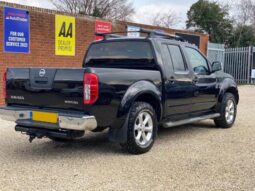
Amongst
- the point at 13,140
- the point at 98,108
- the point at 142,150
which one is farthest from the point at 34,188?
the point at 13,140

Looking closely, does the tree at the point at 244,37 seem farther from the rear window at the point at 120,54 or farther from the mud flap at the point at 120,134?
the mud flap at the point at 120,134

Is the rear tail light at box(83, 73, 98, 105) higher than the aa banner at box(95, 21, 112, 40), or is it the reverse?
the aa banner at box(95, 21, 112, 40)

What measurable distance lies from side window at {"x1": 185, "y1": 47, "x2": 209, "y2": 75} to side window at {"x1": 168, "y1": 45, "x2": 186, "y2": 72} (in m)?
0.30

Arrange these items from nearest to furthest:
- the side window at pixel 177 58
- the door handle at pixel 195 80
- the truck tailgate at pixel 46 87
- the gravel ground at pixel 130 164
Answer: the gravel ground at pixel 130 164
the truck tailgate at pixel 46 87
the side window at pixel 177 58
the door handle at pixel 195 80

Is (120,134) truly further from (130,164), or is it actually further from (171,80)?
(171,80)

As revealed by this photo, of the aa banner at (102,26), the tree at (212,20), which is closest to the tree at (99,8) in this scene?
Answer: the tree at (212,20)

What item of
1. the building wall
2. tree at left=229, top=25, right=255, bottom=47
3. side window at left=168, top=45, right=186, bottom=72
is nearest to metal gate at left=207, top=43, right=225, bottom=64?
the building wall

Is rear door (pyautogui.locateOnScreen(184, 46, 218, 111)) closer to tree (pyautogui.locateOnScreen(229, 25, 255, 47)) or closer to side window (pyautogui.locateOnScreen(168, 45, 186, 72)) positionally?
side window (pyautogui.locateOnScreen(168, 45, 186, 72))

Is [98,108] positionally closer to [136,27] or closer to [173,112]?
[173,112]

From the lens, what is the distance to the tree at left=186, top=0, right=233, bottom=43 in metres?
35.8

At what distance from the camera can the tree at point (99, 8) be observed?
1407 inches

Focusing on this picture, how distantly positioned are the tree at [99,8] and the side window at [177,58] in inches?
1095

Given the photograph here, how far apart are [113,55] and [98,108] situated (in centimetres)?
191

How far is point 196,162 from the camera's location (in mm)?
5793
